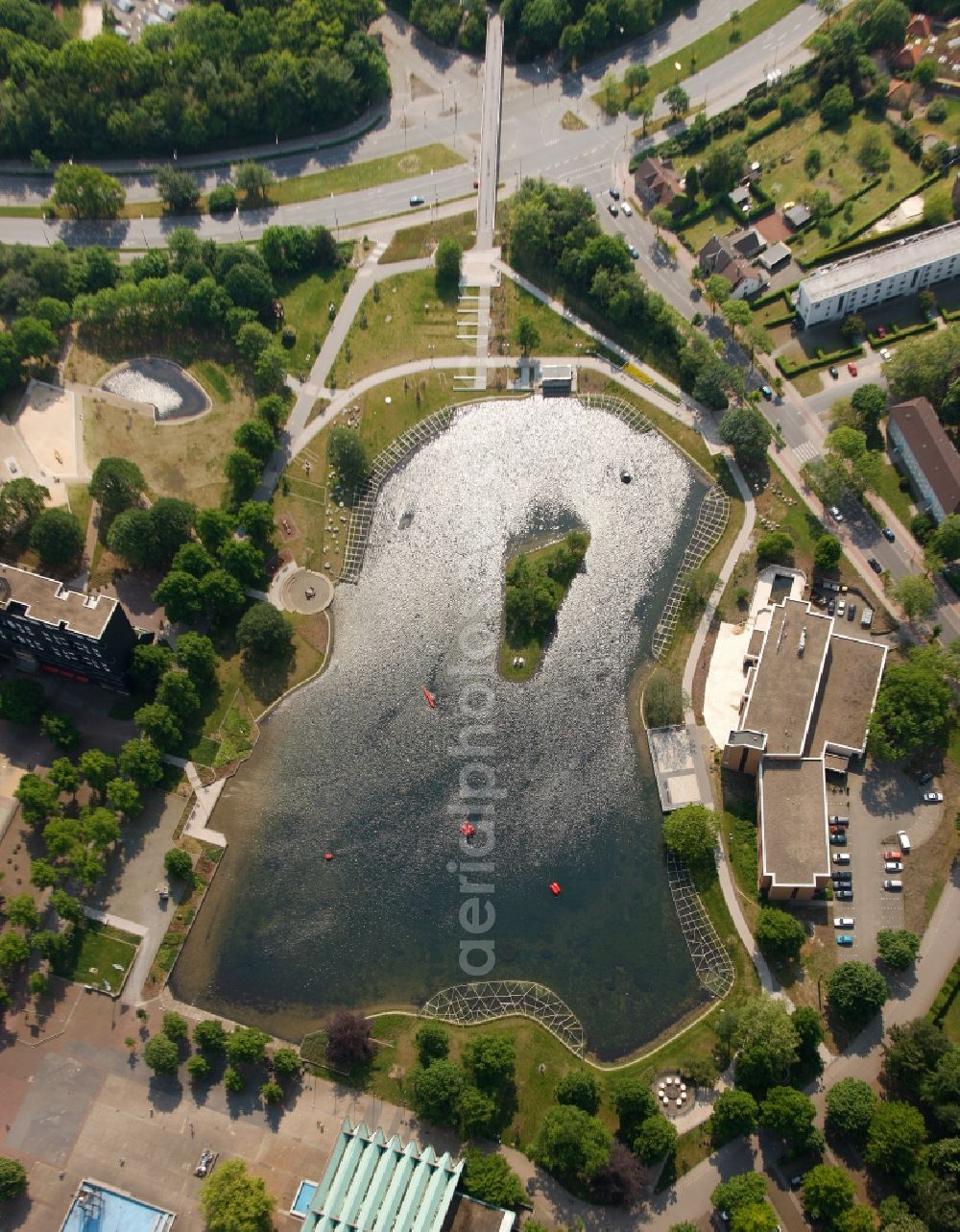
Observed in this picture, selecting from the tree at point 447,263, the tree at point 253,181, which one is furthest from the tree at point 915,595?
the tree at point 253,181

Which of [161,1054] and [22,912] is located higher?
[22,912]

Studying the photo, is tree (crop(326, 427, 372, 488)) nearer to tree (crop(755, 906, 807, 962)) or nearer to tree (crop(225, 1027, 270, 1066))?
tree (crop(225, 1027, 270, 1066))

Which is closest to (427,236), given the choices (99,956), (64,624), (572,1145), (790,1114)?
(64,624)

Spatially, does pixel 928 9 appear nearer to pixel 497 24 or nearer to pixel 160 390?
pixel 497 24

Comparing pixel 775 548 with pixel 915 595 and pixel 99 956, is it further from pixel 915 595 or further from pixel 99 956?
pixel 99 956

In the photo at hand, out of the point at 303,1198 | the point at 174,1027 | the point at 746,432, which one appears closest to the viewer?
the point at 303,1198

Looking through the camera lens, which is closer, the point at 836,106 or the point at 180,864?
→ the point at 180,864
